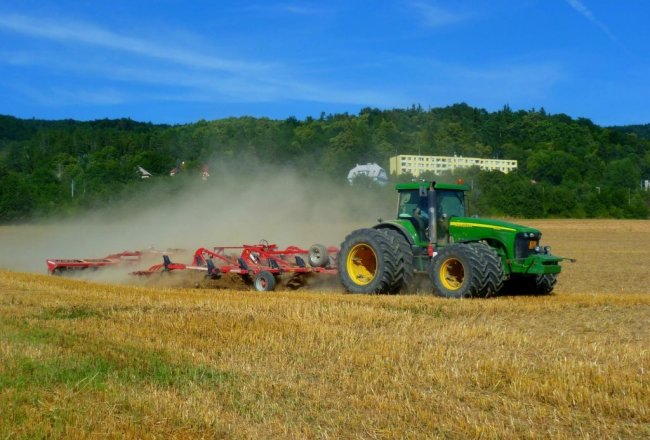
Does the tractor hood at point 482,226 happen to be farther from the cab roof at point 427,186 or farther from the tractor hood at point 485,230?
the cab roof at point 427,186

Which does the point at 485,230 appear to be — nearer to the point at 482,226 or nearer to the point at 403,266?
the point at 482,226

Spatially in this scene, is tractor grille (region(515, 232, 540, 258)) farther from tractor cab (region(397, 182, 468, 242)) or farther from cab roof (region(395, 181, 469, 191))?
cab roof (region(395, 181, 469, 191))

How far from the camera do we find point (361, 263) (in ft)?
48.5

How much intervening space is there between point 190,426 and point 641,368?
13.8ft

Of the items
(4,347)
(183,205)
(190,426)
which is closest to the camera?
(190,426)

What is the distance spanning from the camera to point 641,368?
6.76 metres

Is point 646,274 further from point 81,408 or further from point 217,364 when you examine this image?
point 81,408

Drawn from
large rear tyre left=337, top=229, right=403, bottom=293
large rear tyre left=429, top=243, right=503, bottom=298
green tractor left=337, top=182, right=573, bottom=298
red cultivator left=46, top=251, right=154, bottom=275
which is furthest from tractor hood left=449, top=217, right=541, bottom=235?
red cultivator left=46, top=251, right=154, bottom=275

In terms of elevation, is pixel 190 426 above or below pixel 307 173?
below

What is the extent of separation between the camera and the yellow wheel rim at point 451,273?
523 inches

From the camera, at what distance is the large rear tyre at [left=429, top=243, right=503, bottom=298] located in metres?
12.7

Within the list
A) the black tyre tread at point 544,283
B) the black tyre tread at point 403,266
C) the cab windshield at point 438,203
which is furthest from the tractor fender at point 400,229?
the black tyre tread at point 544,283

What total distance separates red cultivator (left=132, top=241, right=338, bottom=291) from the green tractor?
1.19 meters

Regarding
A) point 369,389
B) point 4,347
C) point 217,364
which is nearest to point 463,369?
point 369,389
